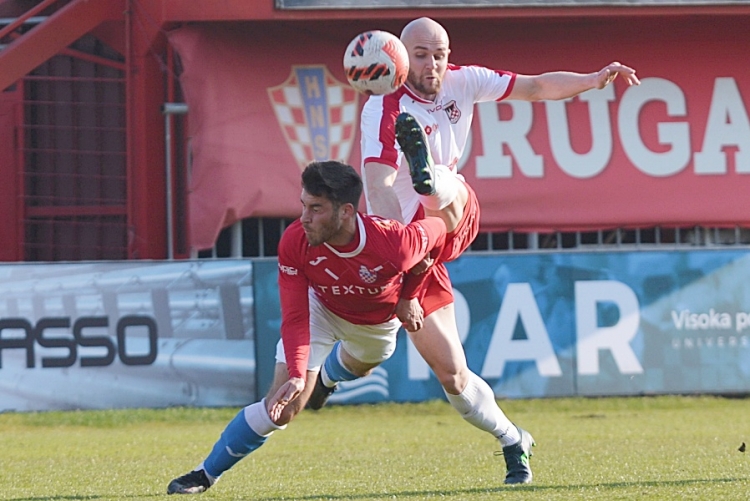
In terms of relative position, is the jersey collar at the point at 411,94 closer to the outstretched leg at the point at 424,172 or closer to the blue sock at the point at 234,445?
the outstretched leg at the point at 424,172

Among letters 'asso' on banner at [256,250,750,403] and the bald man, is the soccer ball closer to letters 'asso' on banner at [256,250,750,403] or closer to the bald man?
the bald man

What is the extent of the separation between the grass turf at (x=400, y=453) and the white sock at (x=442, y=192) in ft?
4.74

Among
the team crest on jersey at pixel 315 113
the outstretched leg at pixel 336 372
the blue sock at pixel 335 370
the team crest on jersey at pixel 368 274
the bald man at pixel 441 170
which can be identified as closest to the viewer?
the team crest on jersey at pixel 368 274

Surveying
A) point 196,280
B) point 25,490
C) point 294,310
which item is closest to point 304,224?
point 294,310

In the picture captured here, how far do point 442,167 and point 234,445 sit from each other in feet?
5.85

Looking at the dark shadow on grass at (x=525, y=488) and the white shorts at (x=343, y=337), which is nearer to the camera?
the dark shadow on grass at (x=525, y=488)

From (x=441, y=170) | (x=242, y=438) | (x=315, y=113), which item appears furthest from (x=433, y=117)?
(x=315, y=113)

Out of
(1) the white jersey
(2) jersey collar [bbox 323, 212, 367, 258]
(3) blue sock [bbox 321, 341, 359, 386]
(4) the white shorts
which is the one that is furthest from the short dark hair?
(3) blue sock [bbox 321, 341, 359, 386]

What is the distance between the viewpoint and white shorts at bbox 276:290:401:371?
655cm

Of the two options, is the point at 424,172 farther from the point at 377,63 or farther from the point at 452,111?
the point at 452,111

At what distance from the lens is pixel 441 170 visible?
258 inches

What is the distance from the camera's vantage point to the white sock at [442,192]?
6.40 meters

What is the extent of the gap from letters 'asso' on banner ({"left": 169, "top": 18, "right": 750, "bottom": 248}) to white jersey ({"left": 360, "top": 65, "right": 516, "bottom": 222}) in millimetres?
7301

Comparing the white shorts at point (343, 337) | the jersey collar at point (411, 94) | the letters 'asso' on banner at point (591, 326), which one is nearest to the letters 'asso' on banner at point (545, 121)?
the letters 'asso' on banner at point (591, 326)
